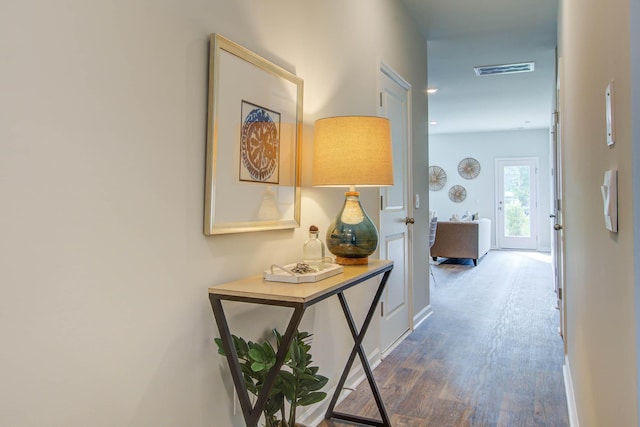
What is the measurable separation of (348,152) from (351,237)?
0.36 meters

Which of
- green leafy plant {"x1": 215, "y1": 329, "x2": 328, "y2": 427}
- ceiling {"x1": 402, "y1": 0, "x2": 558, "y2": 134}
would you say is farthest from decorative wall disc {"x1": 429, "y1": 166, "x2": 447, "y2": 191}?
green leafy plant {"x1": 215, "y1": 329, "x2": 328, "y2": 427}

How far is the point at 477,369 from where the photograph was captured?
109 inches

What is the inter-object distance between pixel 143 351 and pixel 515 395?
2.00 meters

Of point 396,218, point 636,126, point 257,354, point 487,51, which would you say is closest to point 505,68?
point 487,51

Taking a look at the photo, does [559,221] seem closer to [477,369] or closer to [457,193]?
[477,369]

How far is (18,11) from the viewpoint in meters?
0.92

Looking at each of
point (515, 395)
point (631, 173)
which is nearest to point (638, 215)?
point (631, 173)

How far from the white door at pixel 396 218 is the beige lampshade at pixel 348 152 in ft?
3.54

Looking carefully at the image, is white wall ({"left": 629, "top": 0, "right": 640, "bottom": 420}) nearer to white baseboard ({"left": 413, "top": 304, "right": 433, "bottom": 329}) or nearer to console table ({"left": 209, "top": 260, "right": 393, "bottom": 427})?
console table ({"left": 209, "top": 260, "right": 393, "bottom": 427})

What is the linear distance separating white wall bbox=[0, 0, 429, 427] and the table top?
0.26 feet

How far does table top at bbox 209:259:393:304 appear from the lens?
1.30 metres

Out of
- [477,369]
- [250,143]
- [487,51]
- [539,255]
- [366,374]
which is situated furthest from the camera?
[539,255]

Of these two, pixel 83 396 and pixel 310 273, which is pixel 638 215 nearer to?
pixel 310 273

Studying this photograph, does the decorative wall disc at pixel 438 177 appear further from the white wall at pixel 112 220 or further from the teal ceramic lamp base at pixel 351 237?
the white wall at pixel 112 220
